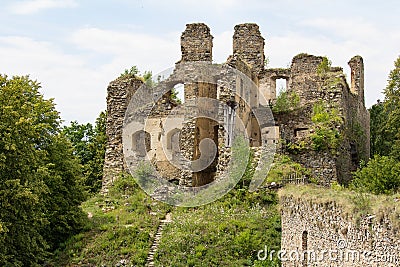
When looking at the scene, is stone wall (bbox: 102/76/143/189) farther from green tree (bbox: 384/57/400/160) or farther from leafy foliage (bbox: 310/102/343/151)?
green tree (bbox: 384/57/400/160)

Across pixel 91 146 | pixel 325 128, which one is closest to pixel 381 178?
pixel 325 128

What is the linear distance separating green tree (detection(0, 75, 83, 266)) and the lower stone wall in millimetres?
7423

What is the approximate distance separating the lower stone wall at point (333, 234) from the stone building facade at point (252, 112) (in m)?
8.68

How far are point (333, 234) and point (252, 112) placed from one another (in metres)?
17.4

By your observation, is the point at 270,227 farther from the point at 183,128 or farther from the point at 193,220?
the point at 183,128

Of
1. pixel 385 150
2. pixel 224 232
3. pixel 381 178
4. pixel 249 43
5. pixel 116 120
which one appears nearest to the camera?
pixel 381 178

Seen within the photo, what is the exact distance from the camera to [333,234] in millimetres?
13500

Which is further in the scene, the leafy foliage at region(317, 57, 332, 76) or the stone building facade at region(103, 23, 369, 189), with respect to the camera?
the leafy foliage at region(317, 57, 332, 76)

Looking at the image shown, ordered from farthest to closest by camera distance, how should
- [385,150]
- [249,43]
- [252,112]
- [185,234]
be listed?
[249,43]
[385,150]
[252,112]
[185,234]

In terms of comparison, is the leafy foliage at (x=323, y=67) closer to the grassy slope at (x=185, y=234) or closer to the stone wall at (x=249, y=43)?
the stone wall at (x=249, y=43)

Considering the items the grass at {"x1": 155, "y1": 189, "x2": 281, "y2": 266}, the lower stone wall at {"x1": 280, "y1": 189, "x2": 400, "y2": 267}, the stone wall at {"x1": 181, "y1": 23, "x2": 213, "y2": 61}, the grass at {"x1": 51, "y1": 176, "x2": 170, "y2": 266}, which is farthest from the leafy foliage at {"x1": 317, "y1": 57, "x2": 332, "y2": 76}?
the lower stone wall at {"x1": 280, "y1": 189, "x2": 400, "y2": 267}

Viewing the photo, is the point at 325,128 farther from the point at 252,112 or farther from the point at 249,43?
the point at 249,43

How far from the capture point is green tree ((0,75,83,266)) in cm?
1909

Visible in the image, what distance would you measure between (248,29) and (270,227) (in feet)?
50.1
